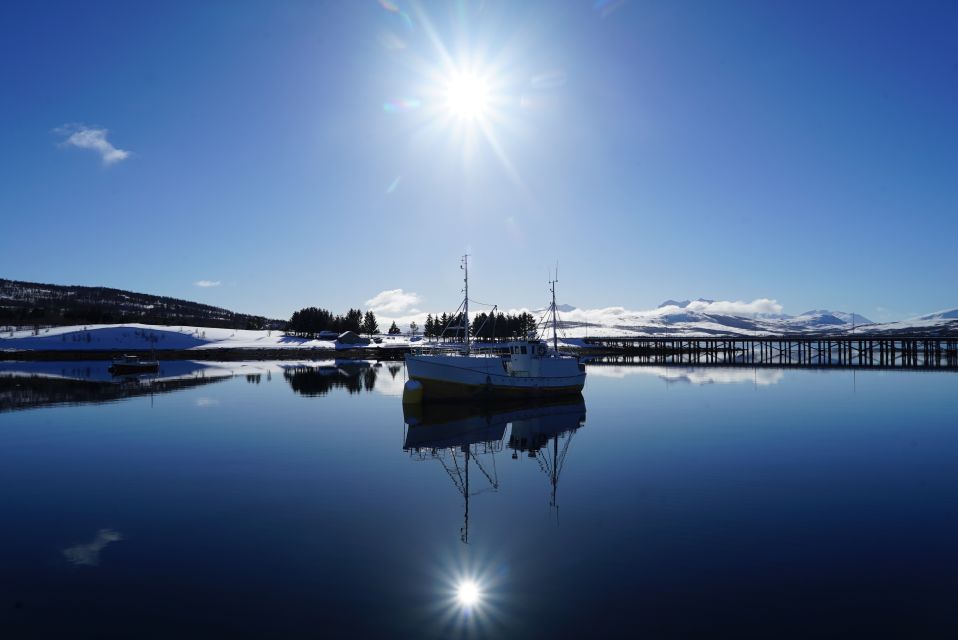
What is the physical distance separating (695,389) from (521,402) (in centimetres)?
2246

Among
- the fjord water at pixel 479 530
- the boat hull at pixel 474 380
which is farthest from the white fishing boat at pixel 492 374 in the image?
the fjord water at pixel 479 530

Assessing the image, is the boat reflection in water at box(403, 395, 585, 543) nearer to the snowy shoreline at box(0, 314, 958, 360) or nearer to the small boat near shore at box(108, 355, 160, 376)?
the small boat near shore at box(108, 355, 160, 376)

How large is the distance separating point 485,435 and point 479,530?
733 inches

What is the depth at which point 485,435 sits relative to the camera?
35656 mm

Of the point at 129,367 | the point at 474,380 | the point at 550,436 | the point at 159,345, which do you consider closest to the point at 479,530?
the point at 550,436

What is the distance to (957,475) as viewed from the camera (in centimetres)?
2353

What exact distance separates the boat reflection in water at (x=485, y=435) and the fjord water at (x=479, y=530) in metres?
0.32

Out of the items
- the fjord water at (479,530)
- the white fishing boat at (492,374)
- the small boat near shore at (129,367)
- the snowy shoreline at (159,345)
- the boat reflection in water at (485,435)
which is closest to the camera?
the fjord water at (479,530)

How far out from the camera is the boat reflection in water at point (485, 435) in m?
24.9

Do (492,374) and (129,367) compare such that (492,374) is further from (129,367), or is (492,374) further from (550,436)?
(129,367)

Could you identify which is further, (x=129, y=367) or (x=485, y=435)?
(x=129, y=367)

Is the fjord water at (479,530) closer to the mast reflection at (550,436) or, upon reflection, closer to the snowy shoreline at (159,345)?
the mast reflection at (550,436)

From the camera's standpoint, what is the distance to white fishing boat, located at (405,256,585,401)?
163 ft

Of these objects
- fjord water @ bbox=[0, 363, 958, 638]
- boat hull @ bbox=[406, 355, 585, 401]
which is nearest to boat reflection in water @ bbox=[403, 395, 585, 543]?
fjord water @ bbox=[0, 363, 958, 638]
